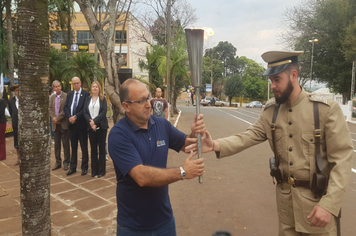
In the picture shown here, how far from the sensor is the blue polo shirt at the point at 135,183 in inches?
85.0

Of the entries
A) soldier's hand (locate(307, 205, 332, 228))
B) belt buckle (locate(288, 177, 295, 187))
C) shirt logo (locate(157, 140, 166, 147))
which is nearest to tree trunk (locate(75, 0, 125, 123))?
shirt logo (locate(157, 140, 166, 147))

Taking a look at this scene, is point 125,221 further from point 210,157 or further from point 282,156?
point 210,157

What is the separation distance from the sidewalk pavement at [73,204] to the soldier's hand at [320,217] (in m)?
2.71

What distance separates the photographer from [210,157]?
8664 mm

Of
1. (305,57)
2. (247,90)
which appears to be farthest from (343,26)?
(247,90)

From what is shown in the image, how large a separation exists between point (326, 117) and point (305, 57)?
32024 mm

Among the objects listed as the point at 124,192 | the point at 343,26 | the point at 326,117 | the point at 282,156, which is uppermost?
the point at 343,26

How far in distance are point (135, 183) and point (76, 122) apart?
4.63m

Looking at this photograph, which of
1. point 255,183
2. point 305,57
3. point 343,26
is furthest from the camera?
point 305,57

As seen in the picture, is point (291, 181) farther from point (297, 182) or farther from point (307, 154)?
point (307, 154)

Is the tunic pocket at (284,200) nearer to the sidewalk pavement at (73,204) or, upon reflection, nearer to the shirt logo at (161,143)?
the shirt logo at (161,143)

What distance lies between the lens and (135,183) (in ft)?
7.27

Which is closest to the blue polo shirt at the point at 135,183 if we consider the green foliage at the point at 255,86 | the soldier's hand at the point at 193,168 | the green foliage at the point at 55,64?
the soldier's hand at the point at 193,168

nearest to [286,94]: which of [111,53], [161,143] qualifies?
[161,143]
